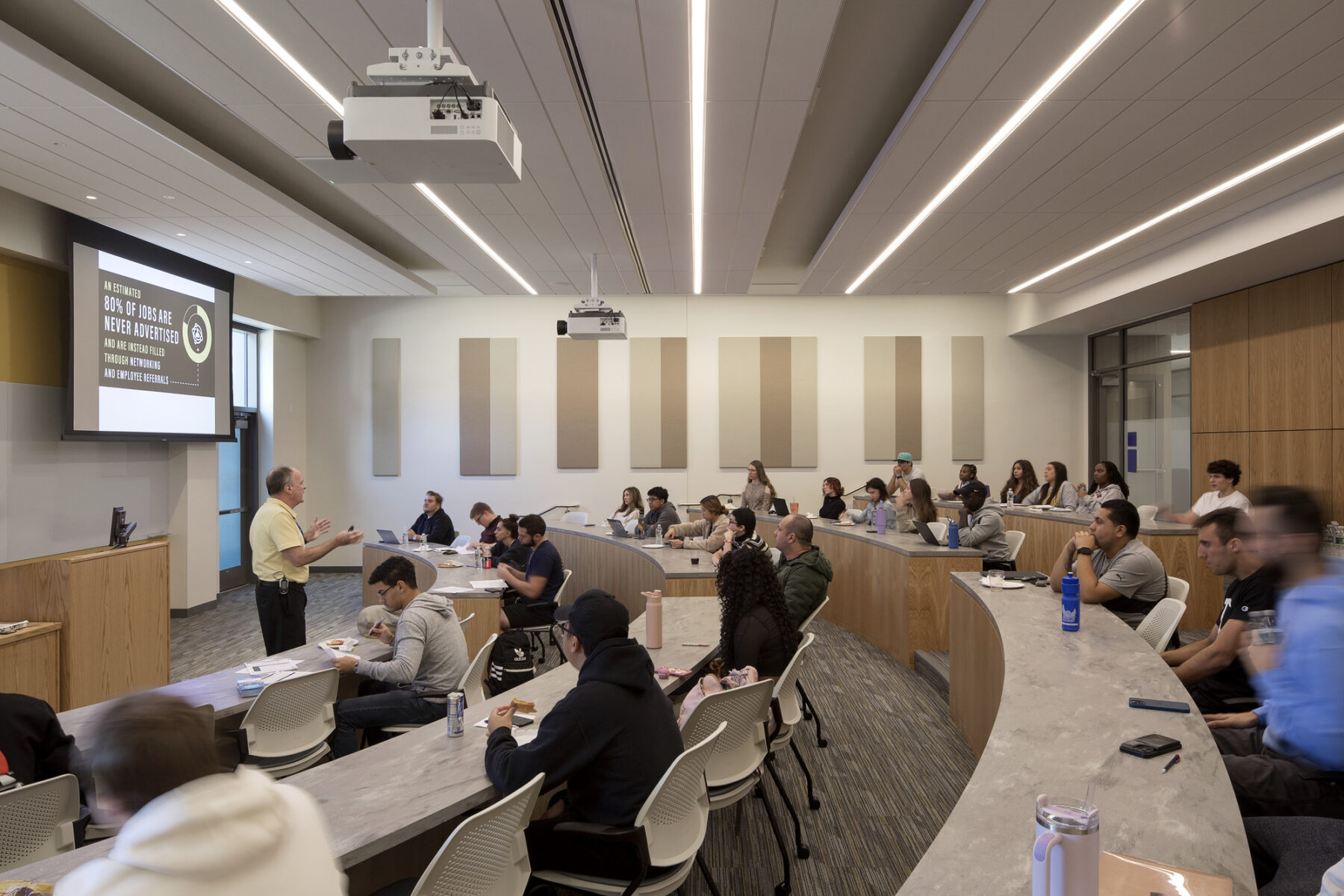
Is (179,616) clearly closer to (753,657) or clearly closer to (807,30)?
(753,657)

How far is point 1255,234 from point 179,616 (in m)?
11.3

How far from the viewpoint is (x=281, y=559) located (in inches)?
181

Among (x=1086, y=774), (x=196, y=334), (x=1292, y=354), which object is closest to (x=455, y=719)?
(x=1086, y=774)

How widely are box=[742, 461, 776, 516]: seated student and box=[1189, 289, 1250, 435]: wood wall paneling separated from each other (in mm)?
4872

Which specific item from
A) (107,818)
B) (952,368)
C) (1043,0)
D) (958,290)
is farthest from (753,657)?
(952,368)

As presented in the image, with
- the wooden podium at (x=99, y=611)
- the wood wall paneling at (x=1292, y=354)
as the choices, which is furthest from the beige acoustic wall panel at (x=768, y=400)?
the wooden podium at (x=99, y=611)

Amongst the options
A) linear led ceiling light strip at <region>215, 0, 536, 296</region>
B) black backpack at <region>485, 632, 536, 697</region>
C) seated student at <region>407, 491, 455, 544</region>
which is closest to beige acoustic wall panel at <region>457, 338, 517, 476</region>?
seated student at <region>407, 491, 455, 544</region>

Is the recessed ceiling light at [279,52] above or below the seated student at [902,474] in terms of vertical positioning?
above

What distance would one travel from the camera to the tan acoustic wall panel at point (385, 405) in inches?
429

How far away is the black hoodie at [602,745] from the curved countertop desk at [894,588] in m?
4.01

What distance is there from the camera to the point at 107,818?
4.21 feet

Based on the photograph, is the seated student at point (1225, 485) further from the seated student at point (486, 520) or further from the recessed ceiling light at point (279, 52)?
the recessed ceiling light at point (279, 52)

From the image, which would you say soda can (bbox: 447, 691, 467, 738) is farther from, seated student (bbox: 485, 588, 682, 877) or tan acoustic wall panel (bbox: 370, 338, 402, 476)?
tan acoustic wall panel (bbox: 370, 338, 402, 476)

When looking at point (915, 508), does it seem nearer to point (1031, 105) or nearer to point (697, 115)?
point (1031, 105)
